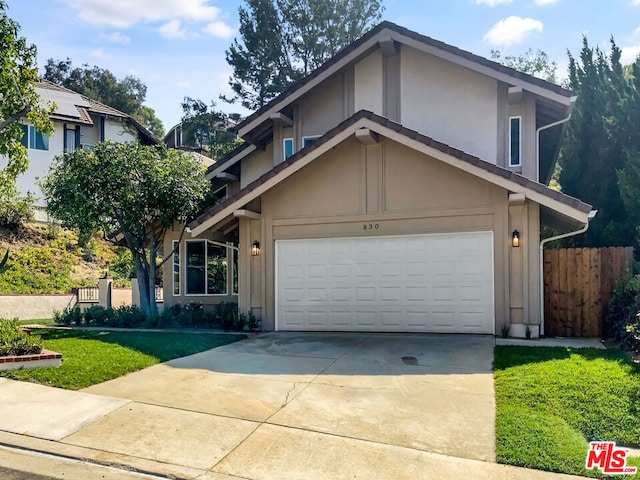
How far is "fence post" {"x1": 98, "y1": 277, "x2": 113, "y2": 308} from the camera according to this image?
1902 centimetres

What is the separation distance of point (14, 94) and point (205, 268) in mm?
7307

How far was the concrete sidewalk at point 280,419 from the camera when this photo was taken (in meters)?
4.64

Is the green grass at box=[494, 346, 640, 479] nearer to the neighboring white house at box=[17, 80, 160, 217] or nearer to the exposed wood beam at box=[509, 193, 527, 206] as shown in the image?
the exposed wood beam at box=[509, 193, 527, 206]

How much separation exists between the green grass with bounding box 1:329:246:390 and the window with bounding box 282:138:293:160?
5.62 m

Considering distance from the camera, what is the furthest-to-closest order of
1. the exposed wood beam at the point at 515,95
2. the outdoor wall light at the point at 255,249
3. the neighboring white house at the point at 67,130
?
the neighboring white house at the point at 67,130
the outdoor wall light at the point at 255,249
the exposed wood beam at the point at 515,95

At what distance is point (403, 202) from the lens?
11133 millimetres

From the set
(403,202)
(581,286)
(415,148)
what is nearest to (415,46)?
(415,148)

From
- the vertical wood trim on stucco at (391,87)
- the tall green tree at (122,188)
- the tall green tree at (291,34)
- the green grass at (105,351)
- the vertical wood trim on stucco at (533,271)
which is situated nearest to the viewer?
the green grass at (105,351)

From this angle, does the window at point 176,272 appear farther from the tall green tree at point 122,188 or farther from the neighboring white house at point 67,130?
the neighboring white house at point 67,130

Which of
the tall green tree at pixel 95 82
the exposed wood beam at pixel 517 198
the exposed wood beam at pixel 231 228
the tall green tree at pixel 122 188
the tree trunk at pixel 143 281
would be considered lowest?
the tree trunk at pixel 143 281

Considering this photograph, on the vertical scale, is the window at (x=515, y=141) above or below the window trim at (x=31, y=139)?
below

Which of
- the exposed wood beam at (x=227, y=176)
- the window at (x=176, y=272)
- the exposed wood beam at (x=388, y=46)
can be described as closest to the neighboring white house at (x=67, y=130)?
the window at (x=176, y=272)

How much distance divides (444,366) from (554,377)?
1.72 metres

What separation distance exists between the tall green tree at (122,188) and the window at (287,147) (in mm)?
2532
